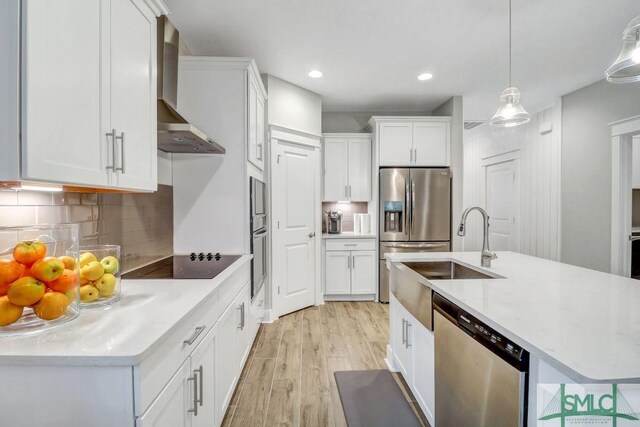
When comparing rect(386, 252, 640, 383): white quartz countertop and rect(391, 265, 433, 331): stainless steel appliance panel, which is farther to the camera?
rect(391, 265, 433, 331): stainless steel appliance panel

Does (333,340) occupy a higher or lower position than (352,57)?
lower

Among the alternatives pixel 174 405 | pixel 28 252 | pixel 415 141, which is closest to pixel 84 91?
pixel 28 252

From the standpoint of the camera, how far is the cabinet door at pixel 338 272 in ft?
14.1

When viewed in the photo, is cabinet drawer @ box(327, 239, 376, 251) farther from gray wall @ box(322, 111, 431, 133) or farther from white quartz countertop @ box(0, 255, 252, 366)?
white quartz countertop @ box(0, 255, 252, 366)

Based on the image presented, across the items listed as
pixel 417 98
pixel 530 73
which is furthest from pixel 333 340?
pixel 530 73

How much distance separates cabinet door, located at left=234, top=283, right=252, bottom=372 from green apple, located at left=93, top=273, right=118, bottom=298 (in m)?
0.91

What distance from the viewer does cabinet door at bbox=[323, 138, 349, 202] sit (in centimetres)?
450

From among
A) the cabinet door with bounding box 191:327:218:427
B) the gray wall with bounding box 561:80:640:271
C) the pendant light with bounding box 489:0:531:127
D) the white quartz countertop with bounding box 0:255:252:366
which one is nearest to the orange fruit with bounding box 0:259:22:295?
the white quartz countertop with bounding box 0:255:252:366

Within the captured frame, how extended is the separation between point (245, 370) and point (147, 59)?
217 cm

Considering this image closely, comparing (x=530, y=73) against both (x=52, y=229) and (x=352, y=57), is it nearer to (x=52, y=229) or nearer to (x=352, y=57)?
(x=352, y=57)

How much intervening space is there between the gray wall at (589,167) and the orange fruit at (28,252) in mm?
4857

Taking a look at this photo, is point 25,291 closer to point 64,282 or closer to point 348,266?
point 64,282

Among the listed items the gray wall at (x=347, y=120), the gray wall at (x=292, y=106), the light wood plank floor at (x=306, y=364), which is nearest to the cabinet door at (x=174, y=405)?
the light wood plank floor at (x=306, y=364)

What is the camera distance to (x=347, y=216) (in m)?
4.79
